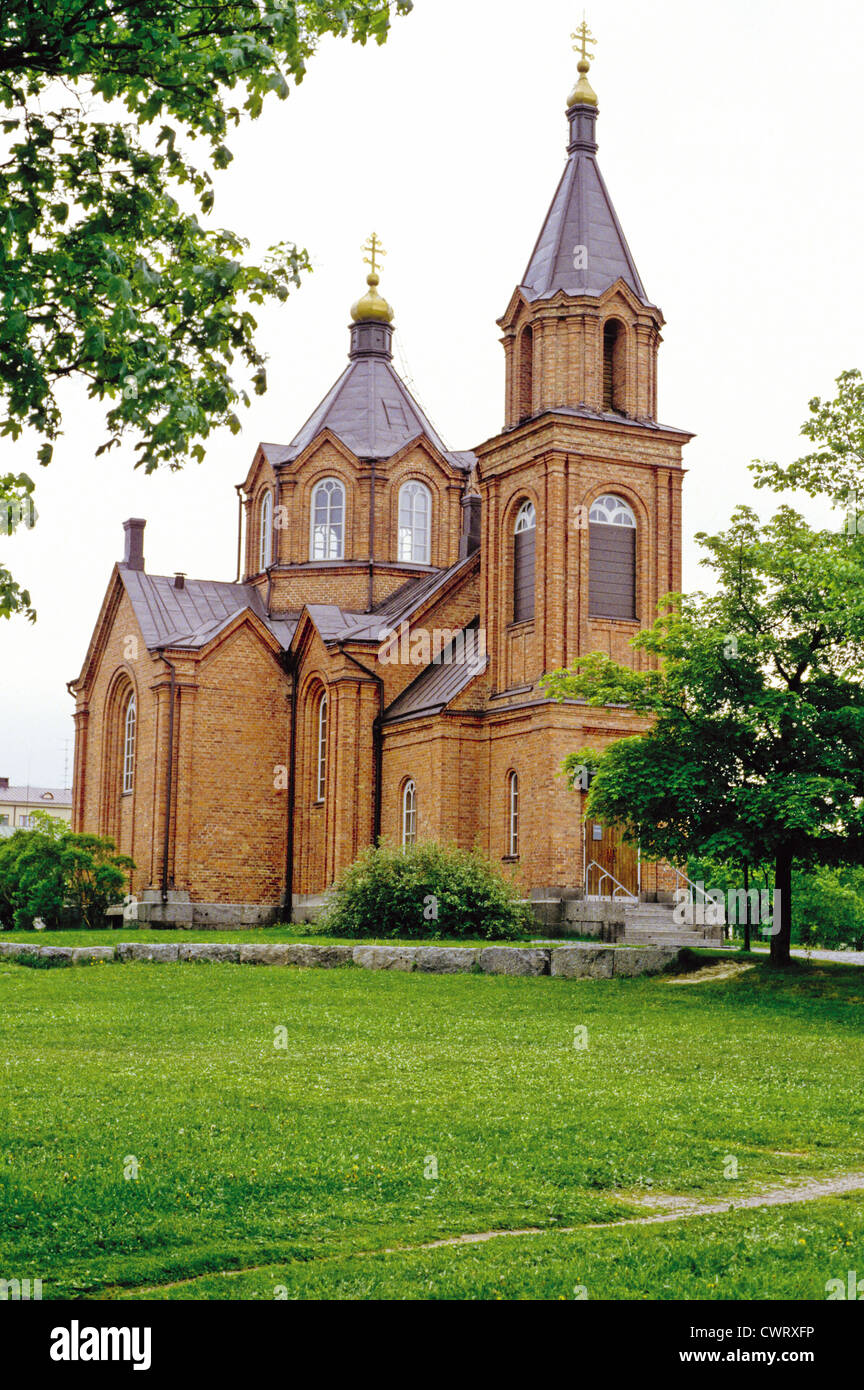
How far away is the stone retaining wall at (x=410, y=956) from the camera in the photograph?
22297 millimetres

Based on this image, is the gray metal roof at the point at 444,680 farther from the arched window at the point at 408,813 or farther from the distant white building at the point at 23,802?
the distant white building at the point at 23,802

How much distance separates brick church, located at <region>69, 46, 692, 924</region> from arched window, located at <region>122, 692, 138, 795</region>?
0.26 ft

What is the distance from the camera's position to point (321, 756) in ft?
116

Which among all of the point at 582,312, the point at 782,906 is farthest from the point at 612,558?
the point at 782,906

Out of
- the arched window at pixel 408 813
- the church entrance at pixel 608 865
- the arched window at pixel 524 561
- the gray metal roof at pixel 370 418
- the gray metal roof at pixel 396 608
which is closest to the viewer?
the church entrance at pixel 608 865

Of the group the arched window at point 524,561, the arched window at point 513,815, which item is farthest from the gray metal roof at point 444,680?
the arched window at point 513,815

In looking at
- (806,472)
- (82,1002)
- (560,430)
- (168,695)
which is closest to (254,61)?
(82,1002)

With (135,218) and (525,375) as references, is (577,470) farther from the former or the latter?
(135,218)

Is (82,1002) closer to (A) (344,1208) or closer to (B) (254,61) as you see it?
(A) (344,1208)

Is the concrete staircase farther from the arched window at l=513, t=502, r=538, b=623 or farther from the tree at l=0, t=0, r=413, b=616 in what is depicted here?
the tree at l=0, t=0, r=413, b=616

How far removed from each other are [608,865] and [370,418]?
54.4ft

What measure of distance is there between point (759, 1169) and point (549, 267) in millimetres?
25235

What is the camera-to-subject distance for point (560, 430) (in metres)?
29.8

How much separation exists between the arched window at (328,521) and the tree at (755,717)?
18.3m
